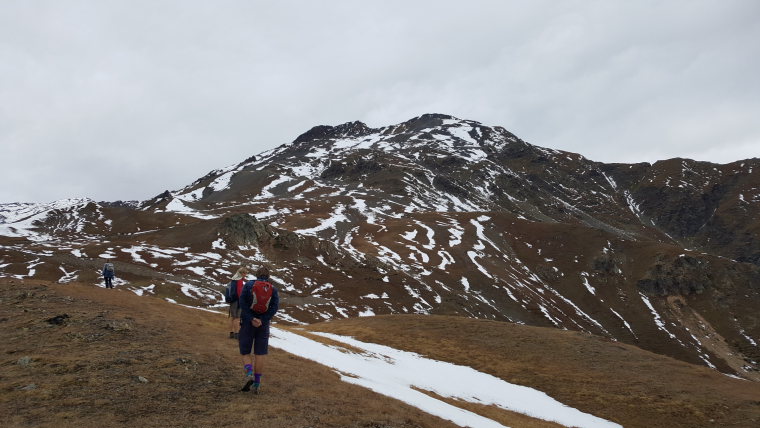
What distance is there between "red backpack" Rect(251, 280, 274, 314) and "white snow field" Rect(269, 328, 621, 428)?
7.55m

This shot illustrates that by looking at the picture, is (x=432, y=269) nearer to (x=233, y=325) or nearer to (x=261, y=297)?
(x=233, y=325)

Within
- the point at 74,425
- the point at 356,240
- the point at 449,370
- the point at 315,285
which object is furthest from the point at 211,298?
the point at 356,240

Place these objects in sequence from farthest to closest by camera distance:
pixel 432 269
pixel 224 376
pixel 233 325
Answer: pixel 432 269 → pixel 233 325 → pixel 224 376

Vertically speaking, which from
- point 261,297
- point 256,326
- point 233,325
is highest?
point 261,297

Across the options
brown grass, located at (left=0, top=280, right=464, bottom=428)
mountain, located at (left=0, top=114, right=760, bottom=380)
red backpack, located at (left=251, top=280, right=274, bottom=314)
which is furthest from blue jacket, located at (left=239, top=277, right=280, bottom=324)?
mountain, located at (left=0, top=114, right=760, bottom=380)

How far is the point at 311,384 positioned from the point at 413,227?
14268 centimetres

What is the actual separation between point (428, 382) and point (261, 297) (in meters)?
16.4

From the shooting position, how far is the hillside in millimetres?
11742

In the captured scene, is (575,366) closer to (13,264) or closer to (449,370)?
(449,370)

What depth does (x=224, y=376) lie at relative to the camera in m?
15.1

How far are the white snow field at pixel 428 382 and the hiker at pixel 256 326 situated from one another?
6681 mm

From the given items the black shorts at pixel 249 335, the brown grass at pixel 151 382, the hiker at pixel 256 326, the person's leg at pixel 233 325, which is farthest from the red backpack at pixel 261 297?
the person's leg at pixel 233 325

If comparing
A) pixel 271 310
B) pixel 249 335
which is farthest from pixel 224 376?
pixel 271 310

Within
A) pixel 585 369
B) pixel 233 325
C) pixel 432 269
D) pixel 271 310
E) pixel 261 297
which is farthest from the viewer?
pixel 432 269
